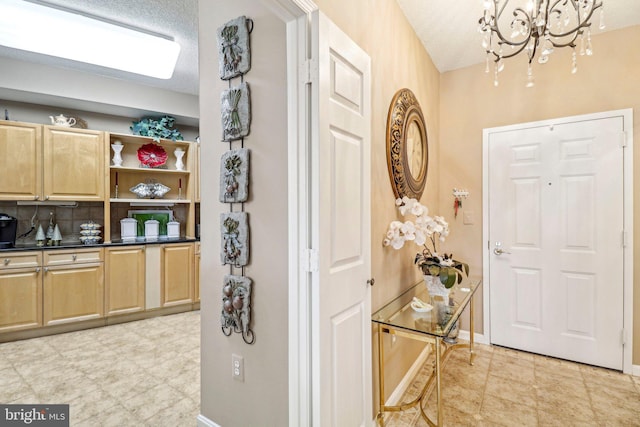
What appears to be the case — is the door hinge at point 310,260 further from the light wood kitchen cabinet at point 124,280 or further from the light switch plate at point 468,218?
the light wood kitchen cabinet at point 124,280

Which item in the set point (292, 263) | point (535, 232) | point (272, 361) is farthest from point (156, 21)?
point (535, 232)

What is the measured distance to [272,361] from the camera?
4.97ft

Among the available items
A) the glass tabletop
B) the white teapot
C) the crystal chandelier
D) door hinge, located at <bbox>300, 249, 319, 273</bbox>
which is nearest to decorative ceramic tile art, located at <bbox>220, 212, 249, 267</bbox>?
door hinge, located at <bbox>300, 249, 319, 273</bbox>

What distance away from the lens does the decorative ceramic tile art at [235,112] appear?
1.60 m

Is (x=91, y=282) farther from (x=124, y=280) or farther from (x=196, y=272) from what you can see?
(x=196, y=272)

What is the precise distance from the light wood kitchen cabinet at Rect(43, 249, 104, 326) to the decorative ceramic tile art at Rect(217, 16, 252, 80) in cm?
298

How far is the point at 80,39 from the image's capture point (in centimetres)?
270

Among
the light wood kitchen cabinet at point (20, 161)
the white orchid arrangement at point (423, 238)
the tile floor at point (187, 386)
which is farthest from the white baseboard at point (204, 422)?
the light wood kitchen cabinet at point (20, 161)

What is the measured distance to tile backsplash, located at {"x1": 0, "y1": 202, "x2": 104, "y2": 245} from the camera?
137 inches

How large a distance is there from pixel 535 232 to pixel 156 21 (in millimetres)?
3819

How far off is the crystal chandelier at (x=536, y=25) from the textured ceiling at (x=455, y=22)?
0.46ft

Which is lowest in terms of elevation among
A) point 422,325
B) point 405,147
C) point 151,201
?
point 422,325

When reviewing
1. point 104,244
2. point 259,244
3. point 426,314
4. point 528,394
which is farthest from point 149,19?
point 528,394

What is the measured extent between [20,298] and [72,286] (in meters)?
0.42
